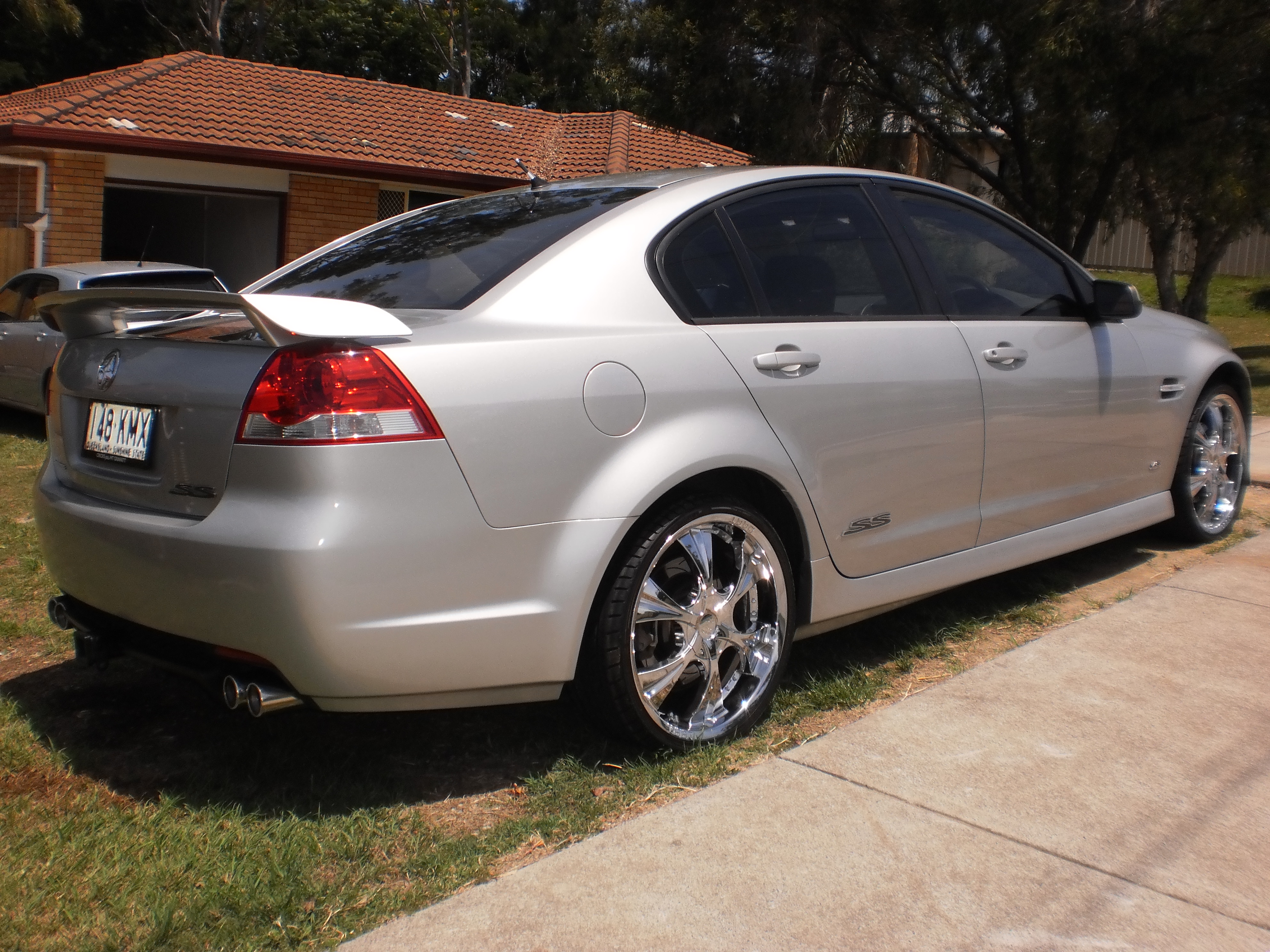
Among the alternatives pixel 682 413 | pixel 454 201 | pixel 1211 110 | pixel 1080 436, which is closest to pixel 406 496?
pixel 682 413

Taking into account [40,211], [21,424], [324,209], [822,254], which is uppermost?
[324,209]

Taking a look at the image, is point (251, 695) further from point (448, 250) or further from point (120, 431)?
point (448, 250)

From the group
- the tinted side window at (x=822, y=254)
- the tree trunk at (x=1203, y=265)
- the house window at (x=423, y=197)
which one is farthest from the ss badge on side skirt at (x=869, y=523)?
the house window at (x=423, y=197)

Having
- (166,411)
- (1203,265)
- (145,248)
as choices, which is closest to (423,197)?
(1203,265)

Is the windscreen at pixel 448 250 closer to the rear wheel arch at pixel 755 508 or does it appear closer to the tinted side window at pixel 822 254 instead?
the tinted side window at pixel 822 254

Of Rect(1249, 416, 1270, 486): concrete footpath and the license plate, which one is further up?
the license plate

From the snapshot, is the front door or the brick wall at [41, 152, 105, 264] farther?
the brick wall at [41, 152, 105, 264]

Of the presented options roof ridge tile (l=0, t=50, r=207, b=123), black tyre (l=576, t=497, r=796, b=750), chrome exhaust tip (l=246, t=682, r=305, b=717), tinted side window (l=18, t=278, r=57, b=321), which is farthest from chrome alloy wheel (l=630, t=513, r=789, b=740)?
roof ridge tile (l=0, t=50, r=207, b=123)

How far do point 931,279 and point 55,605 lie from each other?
2.83m

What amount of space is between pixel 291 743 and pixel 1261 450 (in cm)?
772

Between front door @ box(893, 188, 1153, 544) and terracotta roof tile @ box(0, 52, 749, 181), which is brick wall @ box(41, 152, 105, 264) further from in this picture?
front door @ box(893, 188, 1153, 544)

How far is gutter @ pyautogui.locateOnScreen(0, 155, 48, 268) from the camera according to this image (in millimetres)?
14555

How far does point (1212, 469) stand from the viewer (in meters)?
5.56

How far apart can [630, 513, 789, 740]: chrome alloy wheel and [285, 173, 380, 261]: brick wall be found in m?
14.0
